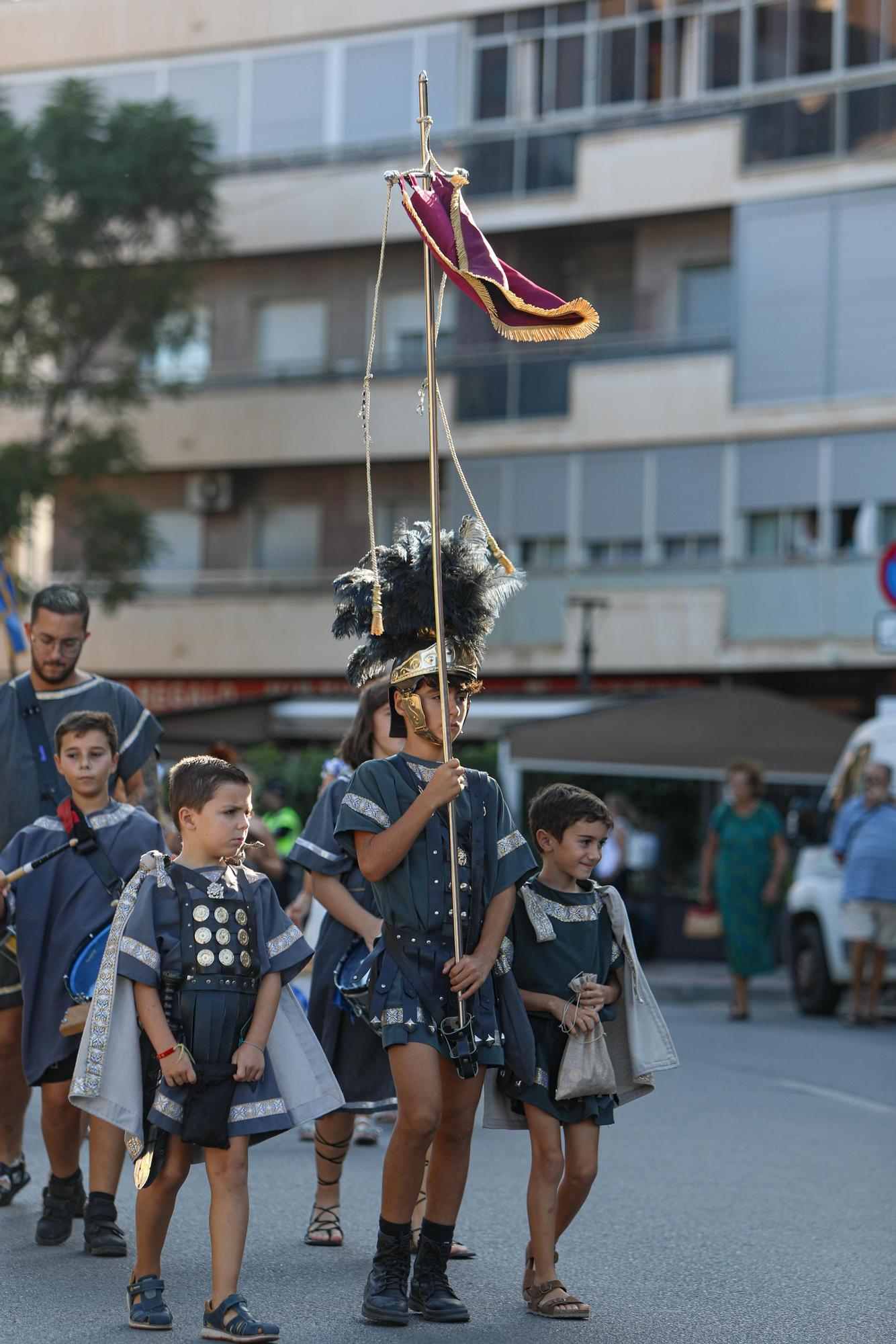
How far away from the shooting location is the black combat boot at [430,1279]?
584 cm

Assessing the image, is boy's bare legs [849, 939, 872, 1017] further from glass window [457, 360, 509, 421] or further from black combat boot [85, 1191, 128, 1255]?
glass window [457, 360, 509, 421]

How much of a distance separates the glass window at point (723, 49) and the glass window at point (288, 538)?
9.33 metres

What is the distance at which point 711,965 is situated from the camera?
22922mm

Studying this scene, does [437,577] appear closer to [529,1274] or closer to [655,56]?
[529,1274]

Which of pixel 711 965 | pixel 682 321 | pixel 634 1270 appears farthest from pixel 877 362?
pixel 634 1270

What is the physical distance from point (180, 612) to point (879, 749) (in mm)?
20076

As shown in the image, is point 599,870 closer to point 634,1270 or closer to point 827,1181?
point 827,1181

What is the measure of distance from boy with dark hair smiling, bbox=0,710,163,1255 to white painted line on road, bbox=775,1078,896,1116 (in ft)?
17.4

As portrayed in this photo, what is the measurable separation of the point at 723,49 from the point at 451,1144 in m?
27.2

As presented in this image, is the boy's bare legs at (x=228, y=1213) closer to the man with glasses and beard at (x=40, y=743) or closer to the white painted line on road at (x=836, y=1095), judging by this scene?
the man with glasses and beard at (x=40, y=743)

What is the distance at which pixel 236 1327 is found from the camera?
543 cm

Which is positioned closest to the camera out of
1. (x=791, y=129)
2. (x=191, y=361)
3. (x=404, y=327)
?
(x=791, y=129)

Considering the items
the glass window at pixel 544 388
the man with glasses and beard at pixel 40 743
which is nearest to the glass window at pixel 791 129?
the glass window at pixel 544 388

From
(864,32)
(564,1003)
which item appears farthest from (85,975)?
(864,32)
